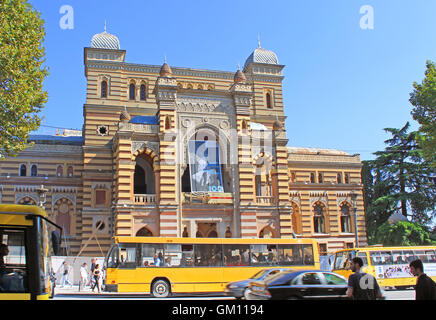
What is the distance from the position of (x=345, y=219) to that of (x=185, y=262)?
24940 millimetres

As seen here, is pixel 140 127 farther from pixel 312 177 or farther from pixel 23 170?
pixel 312 177

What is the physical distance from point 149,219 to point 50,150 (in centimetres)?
1110

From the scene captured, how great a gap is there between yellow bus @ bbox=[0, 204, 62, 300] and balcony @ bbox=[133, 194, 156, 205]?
2025 cm

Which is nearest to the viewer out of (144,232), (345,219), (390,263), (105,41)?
(390,263)

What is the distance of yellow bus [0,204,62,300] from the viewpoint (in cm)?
998

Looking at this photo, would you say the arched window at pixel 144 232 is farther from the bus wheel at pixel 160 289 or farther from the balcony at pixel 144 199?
the bus wheel at pixel 160 289

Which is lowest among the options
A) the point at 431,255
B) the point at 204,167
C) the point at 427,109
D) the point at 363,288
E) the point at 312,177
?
the point at 431,255

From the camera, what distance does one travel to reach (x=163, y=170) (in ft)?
103

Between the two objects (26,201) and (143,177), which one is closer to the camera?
(26,201)

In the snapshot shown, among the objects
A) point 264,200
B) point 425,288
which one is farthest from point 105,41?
point 425,288

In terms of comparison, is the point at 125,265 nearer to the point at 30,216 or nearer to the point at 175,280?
the point at 175,280

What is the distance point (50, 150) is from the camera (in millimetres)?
35969

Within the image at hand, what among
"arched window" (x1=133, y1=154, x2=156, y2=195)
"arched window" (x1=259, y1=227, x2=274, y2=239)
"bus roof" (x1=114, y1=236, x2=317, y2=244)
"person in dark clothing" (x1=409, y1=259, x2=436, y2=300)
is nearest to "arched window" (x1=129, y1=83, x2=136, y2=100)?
"arched window" (x1=133, y1=154, x2=156, y2=195)
